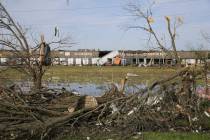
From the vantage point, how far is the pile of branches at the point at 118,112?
11.6 metres

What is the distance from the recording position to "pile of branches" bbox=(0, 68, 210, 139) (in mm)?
11578

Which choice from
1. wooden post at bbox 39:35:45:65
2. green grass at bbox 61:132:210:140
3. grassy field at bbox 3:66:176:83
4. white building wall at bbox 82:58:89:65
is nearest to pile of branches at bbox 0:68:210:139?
green grass at bbox 61:132:210:140

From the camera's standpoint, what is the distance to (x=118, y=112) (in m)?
13.0

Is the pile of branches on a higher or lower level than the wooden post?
lower

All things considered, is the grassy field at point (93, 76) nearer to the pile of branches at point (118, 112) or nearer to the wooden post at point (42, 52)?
the wooden post at point (42, 52)

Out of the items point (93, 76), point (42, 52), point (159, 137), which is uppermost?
point (42, 52)

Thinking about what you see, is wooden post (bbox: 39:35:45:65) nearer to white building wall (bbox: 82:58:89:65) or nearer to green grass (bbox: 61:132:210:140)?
green grass (bbox: 61:132:210:140)

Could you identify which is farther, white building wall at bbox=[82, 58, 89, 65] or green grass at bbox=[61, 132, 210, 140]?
white building wall at bbox=[82, 58, 89, 65]

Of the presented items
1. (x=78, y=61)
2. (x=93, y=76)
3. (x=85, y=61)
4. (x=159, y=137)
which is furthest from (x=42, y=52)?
(x=78, y=61)

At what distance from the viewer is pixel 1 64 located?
15.8 metres

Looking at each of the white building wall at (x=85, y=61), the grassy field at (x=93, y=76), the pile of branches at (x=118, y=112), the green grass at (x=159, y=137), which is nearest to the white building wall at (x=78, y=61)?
the white building wall at (x=85, y=61)

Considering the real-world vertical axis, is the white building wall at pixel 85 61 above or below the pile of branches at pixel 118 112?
below

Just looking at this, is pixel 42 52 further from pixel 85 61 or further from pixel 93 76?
pixel 85 61

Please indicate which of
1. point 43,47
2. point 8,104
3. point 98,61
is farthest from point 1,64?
point 98,61
